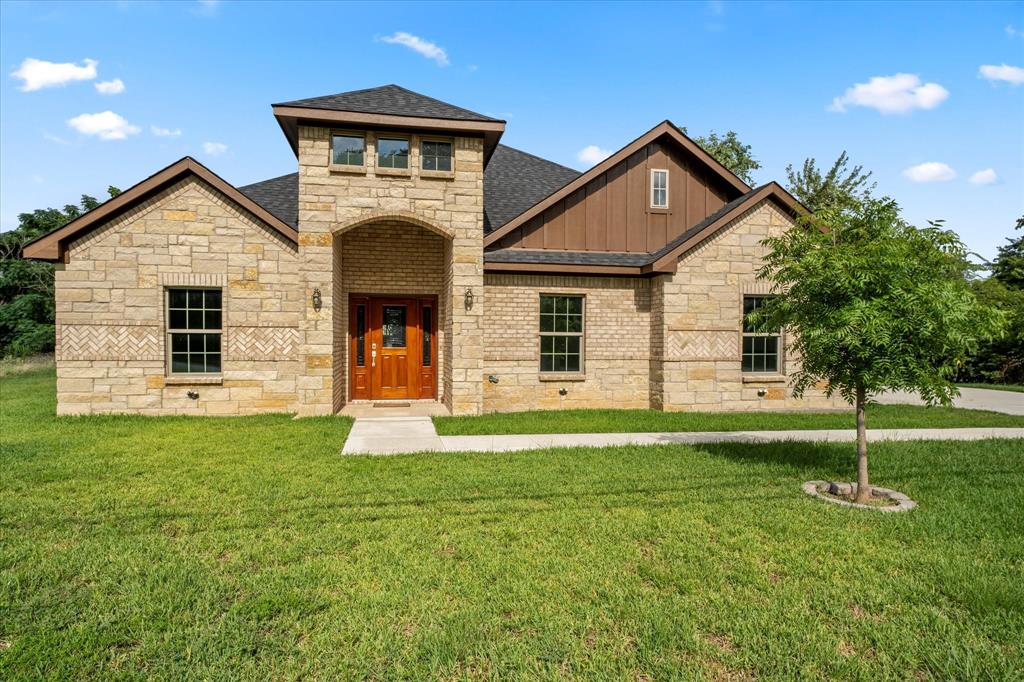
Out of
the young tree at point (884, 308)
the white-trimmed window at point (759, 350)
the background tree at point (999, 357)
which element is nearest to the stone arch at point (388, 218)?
the white-trimmed window at point (759, 350)

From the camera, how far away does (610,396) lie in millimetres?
13289

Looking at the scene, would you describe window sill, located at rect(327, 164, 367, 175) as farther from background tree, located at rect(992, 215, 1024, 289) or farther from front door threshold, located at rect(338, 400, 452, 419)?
background tree, located at rect(992, 215, 1024, 289)

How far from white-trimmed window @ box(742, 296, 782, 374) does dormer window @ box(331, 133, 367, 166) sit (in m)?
9.28

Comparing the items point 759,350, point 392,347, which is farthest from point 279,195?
point 759,350

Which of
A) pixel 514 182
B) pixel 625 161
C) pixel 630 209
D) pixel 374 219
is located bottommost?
pixel 374 219

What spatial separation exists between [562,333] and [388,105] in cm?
627

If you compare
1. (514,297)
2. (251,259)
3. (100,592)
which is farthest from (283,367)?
(100,592)

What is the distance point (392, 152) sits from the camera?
11.9 m

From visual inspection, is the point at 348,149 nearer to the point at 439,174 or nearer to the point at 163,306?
the point at 439,174

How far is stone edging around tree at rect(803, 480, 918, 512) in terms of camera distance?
19.2 feet

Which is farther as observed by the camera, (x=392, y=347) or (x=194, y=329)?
(x=392, y=347)

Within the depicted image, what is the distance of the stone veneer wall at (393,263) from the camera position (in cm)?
1362

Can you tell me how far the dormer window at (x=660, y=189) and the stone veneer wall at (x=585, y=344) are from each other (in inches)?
89.7

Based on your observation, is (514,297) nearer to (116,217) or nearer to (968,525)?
(116,217)
